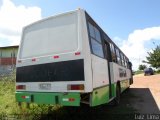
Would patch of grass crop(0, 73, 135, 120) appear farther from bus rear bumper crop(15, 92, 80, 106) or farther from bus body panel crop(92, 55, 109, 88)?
bus body panel crop(92, 55, 109, 88)

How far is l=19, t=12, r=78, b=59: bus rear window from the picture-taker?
24.7 ft

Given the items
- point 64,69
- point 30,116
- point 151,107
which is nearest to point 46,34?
point 64,69

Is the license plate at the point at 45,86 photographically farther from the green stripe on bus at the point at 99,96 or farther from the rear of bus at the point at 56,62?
the green stripe on bus at the point at 99,96

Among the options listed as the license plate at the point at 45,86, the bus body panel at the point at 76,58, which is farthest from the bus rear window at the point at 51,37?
the license plate at the point at 45,86

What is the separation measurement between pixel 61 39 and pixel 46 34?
689 millimetres

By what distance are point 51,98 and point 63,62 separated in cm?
109

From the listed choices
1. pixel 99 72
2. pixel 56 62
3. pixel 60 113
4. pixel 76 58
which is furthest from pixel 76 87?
pixel 60 113

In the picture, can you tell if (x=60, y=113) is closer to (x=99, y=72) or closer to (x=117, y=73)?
(x=99, y=72)

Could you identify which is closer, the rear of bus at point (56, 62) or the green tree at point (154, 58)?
the rear of bus at point (56, 62)

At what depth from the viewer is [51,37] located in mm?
7926

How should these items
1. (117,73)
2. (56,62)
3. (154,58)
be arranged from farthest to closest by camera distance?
(154,58) < (117,73) < (56,62)

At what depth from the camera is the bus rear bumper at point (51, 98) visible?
23.1 ft

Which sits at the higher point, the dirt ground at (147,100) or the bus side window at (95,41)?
the bus side window at (95,41)

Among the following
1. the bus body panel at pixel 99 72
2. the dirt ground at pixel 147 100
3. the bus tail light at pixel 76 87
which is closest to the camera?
the bus tail light at pixel 76 87
